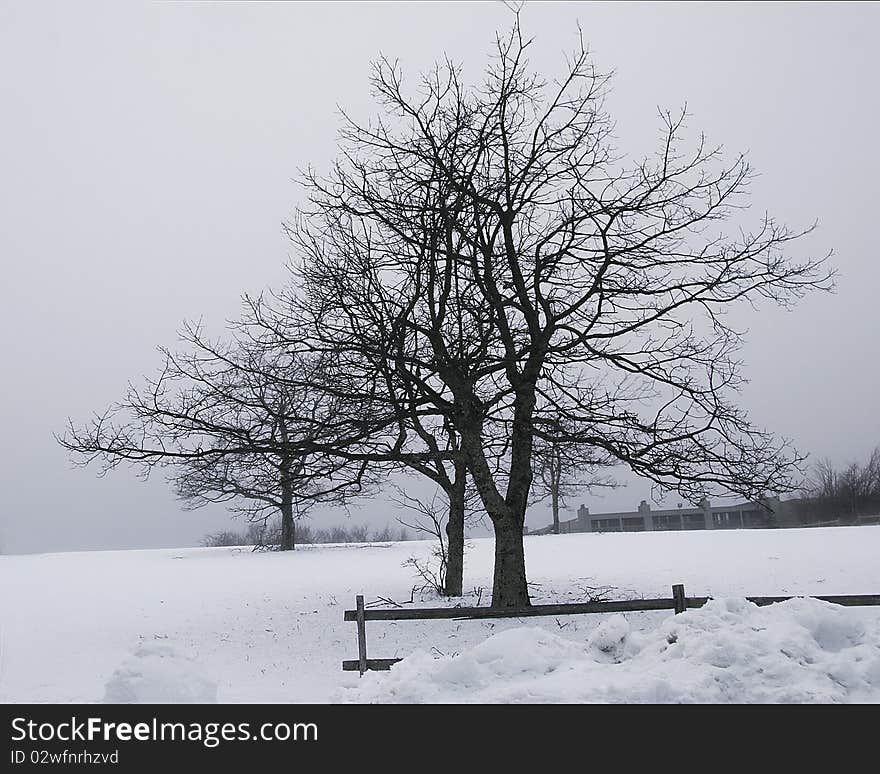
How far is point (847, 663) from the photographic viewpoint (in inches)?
291

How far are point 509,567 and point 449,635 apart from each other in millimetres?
1964

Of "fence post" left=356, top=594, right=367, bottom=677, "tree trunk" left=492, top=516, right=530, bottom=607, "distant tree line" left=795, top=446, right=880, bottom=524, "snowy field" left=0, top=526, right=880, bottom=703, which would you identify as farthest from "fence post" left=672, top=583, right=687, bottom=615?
"distant tree line" left=795, top=446, right=880, bottom=524

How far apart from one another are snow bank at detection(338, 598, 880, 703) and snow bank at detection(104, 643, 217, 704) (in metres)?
1.42

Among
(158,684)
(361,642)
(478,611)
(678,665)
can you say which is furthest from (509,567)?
(158,684)

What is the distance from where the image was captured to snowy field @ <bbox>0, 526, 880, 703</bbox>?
708 centimetres

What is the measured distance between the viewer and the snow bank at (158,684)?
265 inches

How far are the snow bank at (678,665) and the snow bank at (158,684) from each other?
1.42 m

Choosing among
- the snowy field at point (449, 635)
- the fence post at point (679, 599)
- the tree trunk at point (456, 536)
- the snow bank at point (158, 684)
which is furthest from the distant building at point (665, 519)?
the snow bank at point (158, 684)

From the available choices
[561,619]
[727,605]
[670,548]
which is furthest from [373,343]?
[670,548]

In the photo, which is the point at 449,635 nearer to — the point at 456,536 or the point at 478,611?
the point at 478,611

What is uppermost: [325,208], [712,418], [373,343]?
[325,208]
